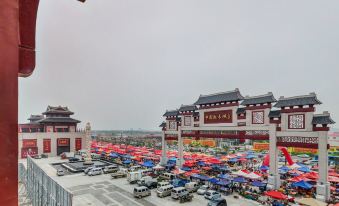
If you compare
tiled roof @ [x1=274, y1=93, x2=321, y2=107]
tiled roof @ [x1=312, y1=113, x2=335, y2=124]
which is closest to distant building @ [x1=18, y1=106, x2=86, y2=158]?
tiled roof @ [x1=274, y1=93, x2=321, y2=107]

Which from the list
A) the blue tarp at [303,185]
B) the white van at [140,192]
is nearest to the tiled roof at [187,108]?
the white van at [140,192]

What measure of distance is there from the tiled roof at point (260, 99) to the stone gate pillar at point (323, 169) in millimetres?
6076

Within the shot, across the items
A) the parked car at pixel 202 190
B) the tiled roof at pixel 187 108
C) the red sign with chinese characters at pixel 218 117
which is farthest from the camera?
the tiled roof at pixel 187 108

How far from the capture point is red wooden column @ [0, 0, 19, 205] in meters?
1.36

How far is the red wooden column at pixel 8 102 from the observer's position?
53.6 inches

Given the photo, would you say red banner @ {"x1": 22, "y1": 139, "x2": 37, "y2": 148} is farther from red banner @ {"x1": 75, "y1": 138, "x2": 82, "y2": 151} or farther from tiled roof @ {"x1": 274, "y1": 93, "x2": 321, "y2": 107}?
tiled roof @ {"x1": 274, "y1": 93, "x2": 321, "y2": 107}

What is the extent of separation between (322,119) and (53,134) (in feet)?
168

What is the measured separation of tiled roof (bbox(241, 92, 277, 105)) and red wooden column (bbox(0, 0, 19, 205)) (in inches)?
1063

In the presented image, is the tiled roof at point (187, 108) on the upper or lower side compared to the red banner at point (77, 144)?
upper

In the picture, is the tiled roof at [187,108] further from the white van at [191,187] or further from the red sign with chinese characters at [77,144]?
the red sign with chinese characters at [77,144]

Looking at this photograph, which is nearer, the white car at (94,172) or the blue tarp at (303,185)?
the blue tarp at (303,185)

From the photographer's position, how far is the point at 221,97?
2984cm

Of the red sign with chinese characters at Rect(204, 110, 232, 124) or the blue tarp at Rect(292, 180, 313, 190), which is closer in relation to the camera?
the blue tarp at Rect(292, 180, 313, 190)

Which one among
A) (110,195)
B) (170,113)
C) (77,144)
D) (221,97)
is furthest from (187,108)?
(77,144)
